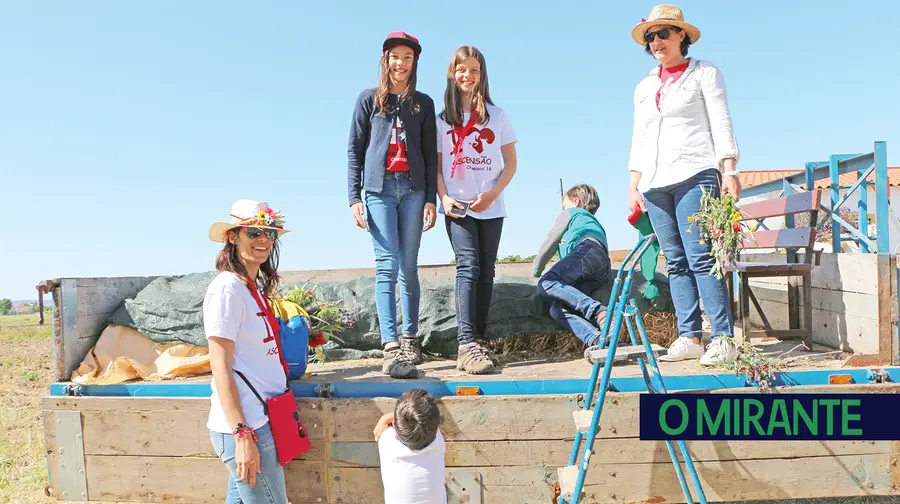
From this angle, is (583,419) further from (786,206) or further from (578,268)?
(786,206)

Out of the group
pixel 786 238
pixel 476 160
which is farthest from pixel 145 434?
pixel 786 238

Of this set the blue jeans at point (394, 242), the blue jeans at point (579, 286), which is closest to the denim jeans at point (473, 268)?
the blue jeans at point (394, 242)

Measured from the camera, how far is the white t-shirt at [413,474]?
9.12 feet

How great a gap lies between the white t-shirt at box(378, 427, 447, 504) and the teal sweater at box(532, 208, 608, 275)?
177 cm

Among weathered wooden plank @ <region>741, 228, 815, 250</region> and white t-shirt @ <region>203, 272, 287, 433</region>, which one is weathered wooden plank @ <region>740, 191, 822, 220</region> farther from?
white t-shirt @ <region>203, 272, 287, 433</region>

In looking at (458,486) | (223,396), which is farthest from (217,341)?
(458,486)

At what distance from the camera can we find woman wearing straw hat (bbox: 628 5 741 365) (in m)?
3.52

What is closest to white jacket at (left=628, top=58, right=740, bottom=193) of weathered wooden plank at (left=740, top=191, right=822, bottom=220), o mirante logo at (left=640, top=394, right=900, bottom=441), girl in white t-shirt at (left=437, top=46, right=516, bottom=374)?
weathered wooden plank at (left=740, top=191, right=822, bottom=220)

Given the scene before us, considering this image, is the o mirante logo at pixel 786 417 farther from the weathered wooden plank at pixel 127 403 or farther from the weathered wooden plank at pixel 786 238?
the weathered wooden plank at pixel 127 403

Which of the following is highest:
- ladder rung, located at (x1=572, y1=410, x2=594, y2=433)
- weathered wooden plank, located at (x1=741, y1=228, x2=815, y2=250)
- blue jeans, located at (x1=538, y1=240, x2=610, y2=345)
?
weathered wooden plank, located at (x1=741, y1=228, x2=815, y2=250)

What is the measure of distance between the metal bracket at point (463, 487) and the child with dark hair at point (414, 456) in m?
0.31

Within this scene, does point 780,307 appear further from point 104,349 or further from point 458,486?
point 104,349

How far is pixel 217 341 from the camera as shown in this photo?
8.10ft

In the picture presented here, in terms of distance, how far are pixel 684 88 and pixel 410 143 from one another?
5.13 feet
